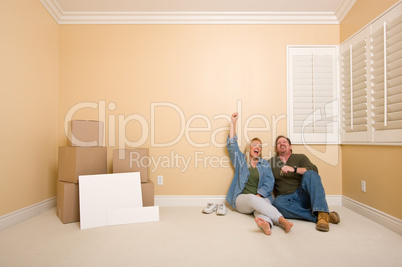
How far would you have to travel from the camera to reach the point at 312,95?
3107mm

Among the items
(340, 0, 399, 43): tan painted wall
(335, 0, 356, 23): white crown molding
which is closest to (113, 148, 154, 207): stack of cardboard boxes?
(340, 0, 399, 43): tan painted wall

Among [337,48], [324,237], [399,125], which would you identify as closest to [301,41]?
[337,48]

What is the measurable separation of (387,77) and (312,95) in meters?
0.89

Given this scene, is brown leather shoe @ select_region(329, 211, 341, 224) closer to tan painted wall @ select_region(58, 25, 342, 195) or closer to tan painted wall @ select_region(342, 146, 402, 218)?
tan painted wall @ select_region(342, 146, 402, 218)

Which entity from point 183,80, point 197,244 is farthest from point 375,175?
point 183,80

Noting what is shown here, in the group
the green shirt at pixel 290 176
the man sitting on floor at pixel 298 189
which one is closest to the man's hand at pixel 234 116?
the man sitting on floor at pixel 298 189

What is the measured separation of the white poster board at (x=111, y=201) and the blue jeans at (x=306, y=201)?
4.26 ft

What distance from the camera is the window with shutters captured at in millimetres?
2166

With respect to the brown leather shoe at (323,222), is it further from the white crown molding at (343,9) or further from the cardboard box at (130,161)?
the white crown molding at (343,9)

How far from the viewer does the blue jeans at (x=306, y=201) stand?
2336 mm

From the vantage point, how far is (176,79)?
3.14m

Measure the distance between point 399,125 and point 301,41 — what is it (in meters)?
1.56

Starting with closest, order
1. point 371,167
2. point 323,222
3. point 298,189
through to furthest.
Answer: point 323,222 → point 371,167 → point 298,189

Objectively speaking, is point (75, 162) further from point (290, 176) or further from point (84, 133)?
point (290, 176)
